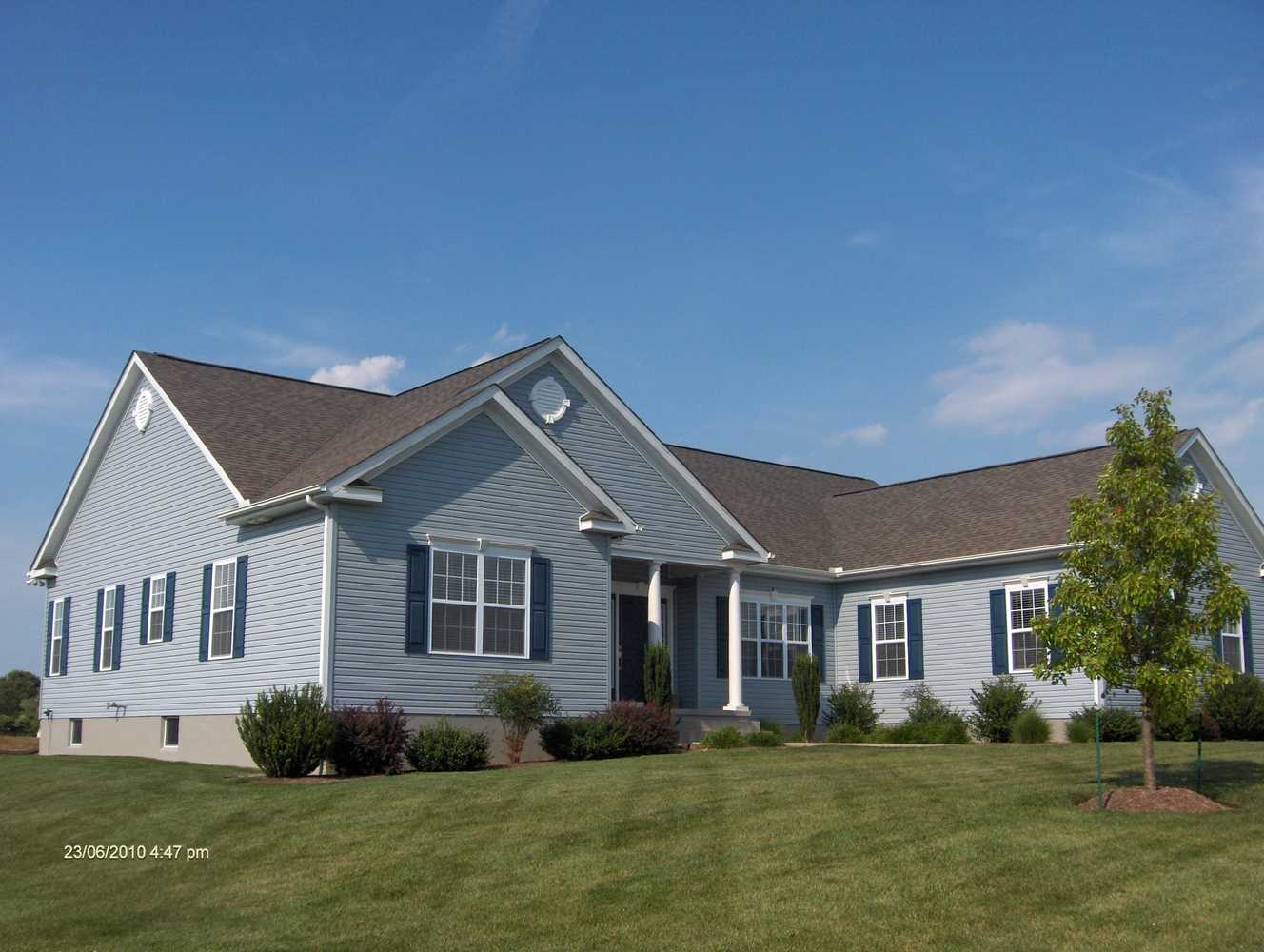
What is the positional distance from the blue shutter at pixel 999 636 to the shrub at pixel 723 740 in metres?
6.10

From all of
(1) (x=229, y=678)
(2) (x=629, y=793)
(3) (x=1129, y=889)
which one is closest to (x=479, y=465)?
(1) (x=229, y=678)

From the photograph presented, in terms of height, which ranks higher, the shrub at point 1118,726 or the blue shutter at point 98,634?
the blue shutter at point 98,634

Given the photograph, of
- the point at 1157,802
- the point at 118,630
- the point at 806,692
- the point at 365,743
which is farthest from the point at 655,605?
the point at 1157,802

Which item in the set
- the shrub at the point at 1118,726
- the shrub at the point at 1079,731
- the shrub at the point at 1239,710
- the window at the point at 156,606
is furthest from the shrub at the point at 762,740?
the window at the point at 156,606

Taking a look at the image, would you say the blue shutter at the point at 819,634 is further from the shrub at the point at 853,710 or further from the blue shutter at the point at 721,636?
the blue shutter at the point at 721,636

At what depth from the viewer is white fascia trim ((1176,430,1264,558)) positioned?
2700 centimetres

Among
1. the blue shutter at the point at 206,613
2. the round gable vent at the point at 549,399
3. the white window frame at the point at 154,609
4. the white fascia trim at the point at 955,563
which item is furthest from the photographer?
the white fascia trim at the point at 955,563

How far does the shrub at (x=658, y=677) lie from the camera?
24.5 m

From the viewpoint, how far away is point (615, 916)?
35.2ft

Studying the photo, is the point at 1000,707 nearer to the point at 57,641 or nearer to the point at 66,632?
the point at 66,632

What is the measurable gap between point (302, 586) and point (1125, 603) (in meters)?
12.6

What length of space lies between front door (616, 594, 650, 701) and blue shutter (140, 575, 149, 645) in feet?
30.3

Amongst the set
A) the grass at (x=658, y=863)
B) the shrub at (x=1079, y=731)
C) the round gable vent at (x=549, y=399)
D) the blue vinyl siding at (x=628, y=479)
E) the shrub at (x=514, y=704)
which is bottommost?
the grass at (x=658, y=863)

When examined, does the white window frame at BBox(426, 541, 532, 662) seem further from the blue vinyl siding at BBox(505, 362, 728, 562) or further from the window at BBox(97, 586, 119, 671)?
the window at BBox(97, 586, 119, 671)
